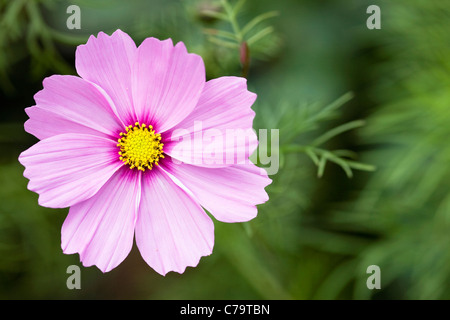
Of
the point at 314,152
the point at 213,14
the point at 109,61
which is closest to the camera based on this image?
the point at 109,61

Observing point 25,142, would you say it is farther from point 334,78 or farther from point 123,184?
point 334,78

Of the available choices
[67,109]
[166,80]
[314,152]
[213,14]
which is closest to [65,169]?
[67,109]

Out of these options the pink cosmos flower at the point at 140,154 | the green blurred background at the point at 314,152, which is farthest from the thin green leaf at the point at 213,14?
the pink cosmos flower at the point at 140,154

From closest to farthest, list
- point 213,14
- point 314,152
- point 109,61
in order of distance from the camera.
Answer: point 109,61, point 213,14, point 314,152

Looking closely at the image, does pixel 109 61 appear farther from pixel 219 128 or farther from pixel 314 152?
pixel 314 152

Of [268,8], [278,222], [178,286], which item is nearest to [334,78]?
[268,8]

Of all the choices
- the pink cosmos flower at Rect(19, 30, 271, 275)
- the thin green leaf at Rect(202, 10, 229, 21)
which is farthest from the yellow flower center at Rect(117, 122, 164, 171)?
the thin green leaf at Rect(202, 10, 229, 21)

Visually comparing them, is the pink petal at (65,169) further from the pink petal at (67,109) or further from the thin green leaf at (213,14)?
the thin green leaf at (213,14)
